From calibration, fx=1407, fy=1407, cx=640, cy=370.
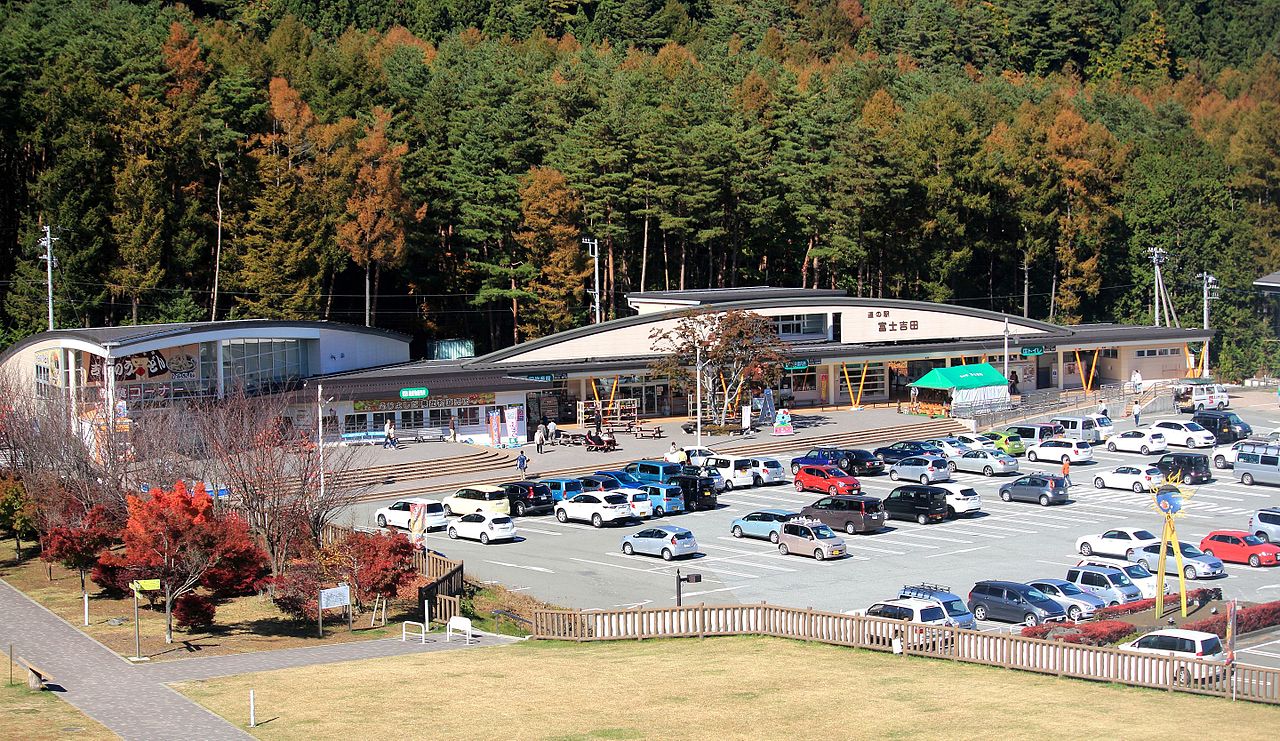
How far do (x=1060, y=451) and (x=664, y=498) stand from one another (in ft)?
63.8

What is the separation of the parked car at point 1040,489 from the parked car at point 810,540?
10.9 meters

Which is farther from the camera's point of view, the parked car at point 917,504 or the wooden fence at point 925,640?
the parked car at point 917,504

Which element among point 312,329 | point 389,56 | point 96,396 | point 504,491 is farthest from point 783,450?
point 389,56

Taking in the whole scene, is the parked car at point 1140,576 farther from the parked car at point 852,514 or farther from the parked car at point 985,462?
the parked car at point 985,462

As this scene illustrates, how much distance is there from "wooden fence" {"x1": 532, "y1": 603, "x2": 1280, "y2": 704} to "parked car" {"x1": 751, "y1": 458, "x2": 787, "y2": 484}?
2388 cm

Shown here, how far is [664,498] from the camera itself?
50094 mm

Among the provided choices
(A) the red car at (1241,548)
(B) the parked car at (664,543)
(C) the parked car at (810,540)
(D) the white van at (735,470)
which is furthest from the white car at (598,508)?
(A) the red car at (1241,548)

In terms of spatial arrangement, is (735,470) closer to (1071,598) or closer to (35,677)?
(1071,598)

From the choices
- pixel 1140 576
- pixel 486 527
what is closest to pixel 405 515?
pixel 486 527

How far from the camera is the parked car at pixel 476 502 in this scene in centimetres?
4812

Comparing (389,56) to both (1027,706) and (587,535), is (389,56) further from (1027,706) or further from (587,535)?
(1027,706)

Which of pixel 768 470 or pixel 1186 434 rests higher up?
pixel 1186 434

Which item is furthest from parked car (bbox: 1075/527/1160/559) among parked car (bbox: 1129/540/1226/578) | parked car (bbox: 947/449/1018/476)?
parked car (bbox: 947/449/1018/476)

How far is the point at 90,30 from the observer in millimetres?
85625
